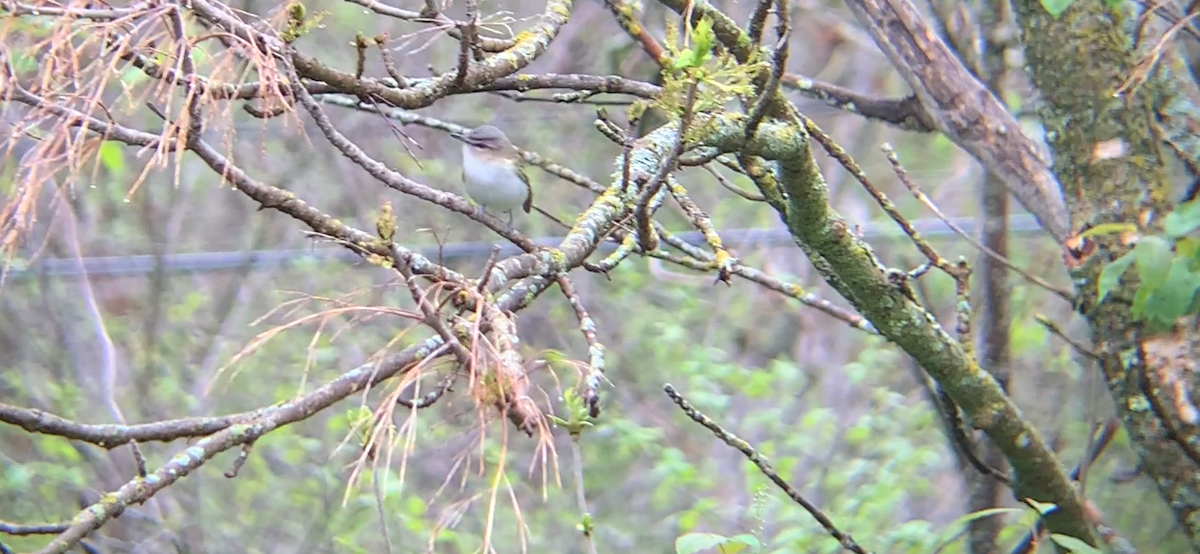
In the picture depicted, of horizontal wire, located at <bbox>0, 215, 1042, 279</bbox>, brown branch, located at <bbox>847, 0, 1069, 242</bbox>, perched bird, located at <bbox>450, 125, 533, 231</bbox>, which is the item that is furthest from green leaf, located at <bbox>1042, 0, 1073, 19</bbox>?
horizontal wire, located at <bbox>0, 215, 1042, 279</bbox>

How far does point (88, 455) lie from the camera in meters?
3.88

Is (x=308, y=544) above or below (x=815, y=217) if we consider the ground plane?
below

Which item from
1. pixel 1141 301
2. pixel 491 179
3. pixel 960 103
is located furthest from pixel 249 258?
pixel 1141 301

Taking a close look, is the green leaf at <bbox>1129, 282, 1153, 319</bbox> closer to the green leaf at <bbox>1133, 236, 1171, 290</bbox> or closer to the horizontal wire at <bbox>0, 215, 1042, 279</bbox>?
the green leaf at <bbox>1133, 236, 1171, 290</bbox>

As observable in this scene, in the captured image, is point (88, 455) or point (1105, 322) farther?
point (88, 455)

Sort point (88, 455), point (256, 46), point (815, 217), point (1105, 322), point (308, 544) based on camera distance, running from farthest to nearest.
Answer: point (308, 544), point (88, 455), point (1105, 322), point (815, 217), point (256, 46)

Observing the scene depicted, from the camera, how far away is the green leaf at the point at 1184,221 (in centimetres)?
144

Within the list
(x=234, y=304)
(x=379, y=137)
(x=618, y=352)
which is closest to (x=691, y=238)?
(x=618, y=352)

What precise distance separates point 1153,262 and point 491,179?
219 cm

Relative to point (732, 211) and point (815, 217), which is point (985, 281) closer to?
point (815, 217)

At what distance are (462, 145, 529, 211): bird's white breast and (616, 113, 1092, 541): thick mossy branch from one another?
1537 mm

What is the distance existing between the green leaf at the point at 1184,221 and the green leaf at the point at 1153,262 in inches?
1.2

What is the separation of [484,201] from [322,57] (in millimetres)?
2090

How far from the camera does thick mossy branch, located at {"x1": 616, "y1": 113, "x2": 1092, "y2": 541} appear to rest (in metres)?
1.70
